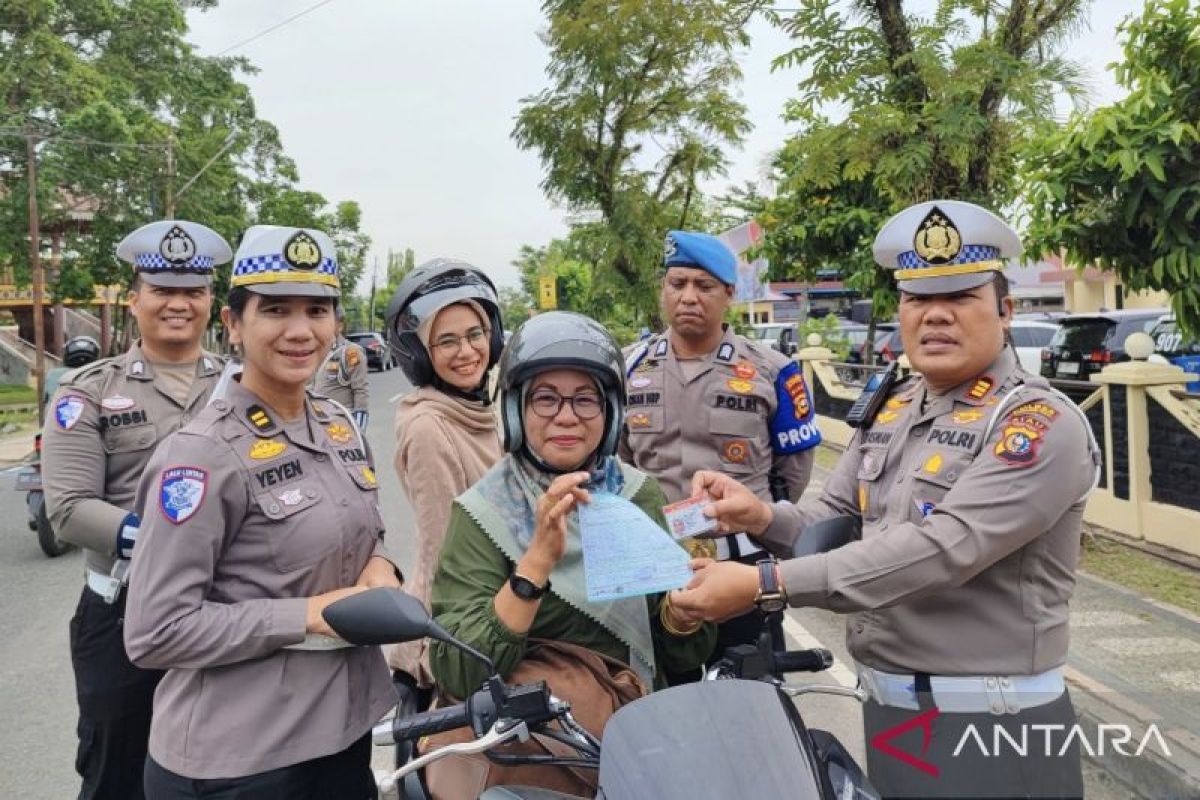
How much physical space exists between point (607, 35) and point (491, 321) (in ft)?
36.8

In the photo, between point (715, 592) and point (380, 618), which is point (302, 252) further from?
point (715, 592)

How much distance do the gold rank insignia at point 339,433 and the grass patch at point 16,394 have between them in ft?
78.8

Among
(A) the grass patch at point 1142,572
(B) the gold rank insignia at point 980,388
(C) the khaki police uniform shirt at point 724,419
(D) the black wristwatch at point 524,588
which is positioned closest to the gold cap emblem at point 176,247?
(C) the khaki police uniform shirt at point 724,419

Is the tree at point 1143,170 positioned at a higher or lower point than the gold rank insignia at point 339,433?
higher

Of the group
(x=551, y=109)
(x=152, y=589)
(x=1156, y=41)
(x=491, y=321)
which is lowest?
(x=152, y=589)

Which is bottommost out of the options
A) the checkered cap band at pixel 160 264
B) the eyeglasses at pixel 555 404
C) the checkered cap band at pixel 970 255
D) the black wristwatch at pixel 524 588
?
the black wristwatch at pixel 524 588

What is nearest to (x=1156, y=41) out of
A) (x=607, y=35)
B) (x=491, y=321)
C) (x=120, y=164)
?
(x=491, y=321)

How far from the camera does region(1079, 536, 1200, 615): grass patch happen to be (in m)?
5.41

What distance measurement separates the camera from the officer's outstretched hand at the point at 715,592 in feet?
5.78

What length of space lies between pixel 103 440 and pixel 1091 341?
12755 mm

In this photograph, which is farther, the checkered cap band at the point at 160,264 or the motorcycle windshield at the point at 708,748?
the checkered cap band at the point at 160,264

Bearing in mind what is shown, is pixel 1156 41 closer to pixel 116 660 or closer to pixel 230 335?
pixel 230 335

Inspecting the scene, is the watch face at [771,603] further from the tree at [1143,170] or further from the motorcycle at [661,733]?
the tree at [1143,170]

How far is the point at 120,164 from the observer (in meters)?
19.6
